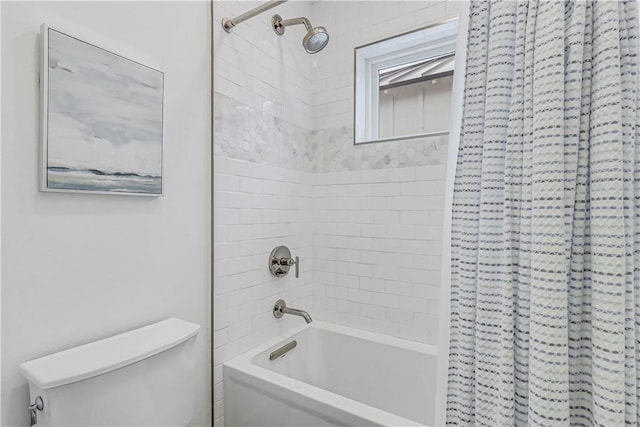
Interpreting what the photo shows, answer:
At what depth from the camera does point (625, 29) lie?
780 mm

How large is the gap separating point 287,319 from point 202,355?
0.54 metres

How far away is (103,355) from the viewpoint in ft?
3.10

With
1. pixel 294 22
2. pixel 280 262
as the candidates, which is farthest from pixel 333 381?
pixel 294 22

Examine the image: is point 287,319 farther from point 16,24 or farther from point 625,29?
point 625,29

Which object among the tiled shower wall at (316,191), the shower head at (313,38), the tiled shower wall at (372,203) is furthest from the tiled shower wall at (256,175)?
the shower head at (313,38)

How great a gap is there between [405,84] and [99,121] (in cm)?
155

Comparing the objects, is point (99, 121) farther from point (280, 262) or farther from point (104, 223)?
point (280, 262)

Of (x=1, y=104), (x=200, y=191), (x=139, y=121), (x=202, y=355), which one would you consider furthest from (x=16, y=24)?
(x=202, y=355)

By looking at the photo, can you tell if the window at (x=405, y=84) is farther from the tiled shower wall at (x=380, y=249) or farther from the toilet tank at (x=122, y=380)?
the toilet tank at (x=122, y=380)

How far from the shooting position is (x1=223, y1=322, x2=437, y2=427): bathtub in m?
1.22

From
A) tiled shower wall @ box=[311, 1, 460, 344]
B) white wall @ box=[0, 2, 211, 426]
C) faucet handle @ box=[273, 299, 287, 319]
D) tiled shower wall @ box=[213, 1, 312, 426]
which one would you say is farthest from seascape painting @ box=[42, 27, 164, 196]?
tiled shower wall @ box=[311, 1, 460, 344]

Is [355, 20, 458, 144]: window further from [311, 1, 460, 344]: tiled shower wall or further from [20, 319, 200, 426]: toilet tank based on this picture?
[20, 319, 200, 426]: toilet tank

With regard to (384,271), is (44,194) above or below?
above

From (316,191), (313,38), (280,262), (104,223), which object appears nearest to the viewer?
(104,223)
